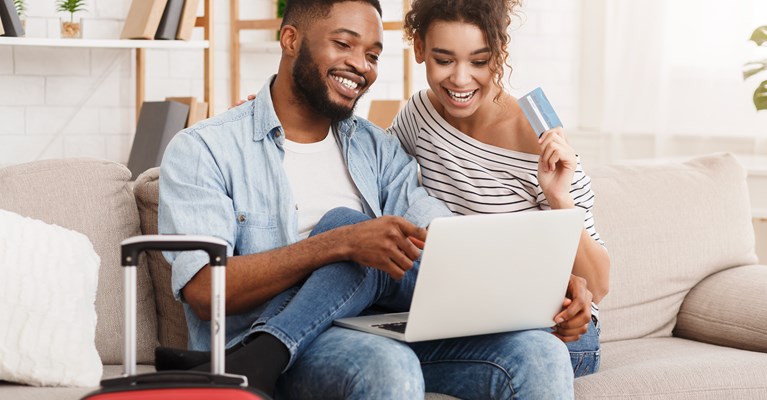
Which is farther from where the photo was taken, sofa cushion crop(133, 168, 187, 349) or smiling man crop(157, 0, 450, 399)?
sofa cushion crop(133, 168, 187, 349)

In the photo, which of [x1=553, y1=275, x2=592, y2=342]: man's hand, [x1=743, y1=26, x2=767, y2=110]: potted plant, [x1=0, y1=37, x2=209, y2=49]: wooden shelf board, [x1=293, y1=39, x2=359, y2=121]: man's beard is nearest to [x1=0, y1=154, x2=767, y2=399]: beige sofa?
[x1=553, y1=275, x2=592, y2=342]: man's hand

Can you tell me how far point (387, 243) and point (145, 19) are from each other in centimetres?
200

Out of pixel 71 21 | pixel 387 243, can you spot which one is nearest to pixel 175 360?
pixel 387 243

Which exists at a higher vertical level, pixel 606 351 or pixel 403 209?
pixel 403 209

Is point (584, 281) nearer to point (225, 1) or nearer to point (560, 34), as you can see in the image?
point (225, 1)

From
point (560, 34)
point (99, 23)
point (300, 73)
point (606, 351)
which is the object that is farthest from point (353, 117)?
point (560, 34)

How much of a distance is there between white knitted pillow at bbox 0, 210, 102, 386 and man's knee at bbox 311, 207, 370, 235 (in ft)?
1.41

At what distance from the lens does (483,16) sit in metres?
1.92

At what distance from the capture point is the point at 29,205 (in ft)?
6.26

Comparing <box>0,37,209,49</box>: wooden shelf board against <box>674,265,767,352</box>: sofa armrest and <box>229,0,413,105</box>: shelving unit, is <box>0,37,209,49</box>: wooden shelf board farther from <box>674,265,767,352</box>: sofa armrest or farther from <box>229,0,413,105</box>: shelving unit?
<box>674,265,767,352</box>: sofa armrest

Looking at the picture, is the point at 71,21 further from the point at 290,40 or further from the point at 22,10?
the point at 290,40

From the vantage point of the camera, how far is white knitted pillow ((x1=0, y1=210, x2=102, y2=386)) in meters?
1.66

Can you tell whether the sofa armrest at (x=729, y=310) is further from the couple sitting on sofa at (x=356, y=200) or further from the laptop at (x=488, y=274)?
the laptop at (x=488, y=274)

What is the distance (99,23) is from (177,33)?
14.7 inches
